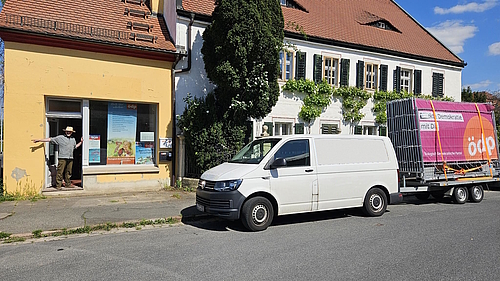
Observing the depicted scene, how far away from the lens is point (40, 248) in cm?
625

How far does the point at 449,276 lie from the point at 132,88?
10.2 m

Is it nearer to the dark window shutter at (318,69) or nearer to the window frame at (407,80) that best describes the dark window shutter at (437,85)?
the window frame at (407,80)

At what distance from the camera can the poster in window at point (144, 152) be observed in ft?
40.7

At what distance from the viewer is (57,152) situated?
11.2 m

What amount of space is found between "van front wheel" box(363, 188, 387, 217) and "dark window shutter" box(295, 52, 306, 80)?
771cm

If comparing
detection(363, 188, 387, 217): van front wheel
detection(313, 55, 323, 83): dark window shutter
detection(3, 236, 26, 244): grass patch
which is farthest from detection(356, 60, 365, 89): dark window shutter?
detection(3, 236, 26, 244): grass patch

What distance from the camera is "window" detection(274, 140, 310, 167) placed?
779 centimetres

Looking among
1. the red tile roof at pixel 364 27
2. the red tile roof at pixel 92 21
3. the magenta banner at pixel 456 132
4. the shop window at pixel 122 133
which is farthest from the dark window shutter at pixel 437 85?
the shop window at pixel 122 133

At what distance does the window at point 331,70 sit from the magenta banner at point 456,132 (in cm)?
619

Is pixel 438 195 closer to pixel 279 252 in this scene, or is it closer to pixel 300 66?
pixel 300 66

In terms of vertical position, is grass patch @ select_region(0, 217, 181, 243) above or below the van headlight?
below

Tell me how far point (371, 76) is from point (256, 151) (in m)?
11.3

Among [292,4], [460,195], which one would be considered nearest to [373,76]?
[292,4]

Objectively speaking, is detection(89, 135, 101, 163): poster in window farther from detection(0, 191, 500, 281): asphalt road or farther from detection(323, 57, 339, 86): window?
detection(323, 57, 339, 86): window
